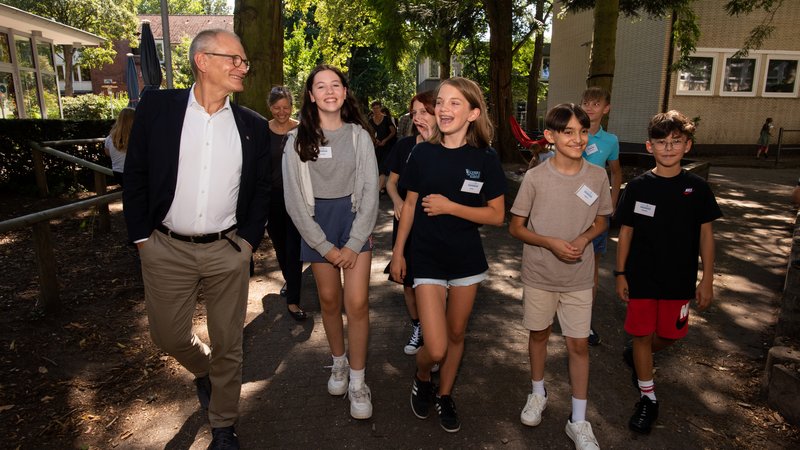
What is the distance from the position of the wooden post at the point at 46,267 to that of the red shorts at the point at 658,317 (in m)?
4.77

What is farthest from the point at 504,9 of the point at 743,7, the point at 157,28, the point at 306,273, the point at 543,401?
the point at 157,28

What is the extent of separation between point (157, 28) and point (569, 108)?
2499 inches

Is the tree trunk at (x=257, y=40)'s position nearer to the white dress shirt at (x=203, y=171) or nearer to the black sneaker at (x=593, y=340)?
the white dress shirt at (x=203, y=171)

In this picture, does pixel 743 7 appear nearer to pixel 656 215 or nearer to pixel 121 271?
pixel 656 215

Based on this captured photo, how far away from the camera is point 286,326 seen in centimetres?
502

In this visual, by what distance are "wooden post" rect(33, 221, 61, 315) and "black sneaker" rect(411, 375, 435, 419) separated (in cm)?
355

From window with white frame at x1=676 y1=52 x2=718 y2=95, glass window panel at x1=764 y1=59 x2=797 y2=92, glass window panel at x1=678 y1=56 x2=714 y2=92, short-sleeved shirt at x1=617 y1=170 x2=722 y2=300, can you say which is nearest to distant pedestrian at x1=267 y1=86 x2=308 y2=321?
short-sleeved shirt at x1=617 y1=170 x2=722 y2=300

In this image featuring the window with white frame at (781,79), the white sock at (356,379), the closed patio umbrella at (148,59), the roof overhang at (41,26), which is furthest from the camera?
the window with white frame at (781,79)

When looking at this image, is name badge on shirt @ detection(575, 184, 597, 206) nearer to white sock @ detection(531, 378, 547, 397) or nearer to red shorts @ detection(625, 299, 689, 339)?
red shorts @ detection(625, 299, 689, 339)

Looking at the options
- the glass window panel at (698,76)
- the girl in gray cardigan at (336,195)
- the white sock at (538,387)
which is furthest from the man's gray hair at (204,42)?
the glass window panel at (698,76)

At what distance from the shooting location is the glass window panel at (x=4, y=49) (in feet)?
59.3

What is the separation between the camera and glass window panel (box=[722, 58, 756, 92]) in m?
23.3

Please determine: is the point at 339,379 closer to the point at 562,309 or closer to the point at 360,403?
the point at 360,403

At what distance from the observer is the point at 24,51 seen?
1977 centimetres
